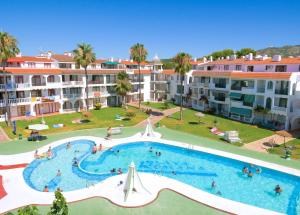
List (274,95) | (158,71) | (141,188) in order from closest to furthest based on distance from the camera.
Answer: (141,188) → (274,95) → (158,71)

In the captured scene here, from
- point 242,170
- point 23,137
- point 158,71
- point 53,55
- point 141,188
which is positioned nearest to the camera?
point 141,188

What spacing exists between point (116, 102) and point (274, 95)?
4103cm

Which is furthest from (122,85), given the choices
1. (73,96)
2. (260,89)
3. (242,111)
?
(260,89)

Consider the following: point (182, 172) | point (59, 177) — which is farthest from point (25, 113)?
point (182, 172)

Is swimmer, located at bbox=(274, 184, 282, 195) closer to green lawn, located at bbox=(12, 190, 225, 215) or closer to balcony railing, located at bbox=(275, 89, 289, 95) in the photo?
green lawn, located at bbox=(12, 190, 225, 215)

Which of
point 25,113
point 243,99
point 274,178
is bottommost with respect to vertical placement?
point 274,178

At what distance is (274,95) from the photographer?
4431 cm

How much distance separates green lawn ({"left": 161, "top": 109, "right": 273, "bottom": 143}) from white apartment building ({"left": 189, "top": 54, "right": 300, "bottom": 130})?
325cm

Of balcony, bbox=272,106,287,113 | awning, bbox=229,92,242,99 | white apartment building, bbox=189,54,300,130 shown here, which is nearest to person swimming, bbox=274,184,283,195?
white apartment building, bbox=189,54,300,130

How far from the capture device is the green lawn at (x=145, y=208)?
19.5 metres

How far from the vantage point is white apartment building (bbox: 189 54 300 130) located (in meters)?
42.5

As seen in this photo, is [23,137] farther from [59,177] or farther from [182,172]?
[182,172]

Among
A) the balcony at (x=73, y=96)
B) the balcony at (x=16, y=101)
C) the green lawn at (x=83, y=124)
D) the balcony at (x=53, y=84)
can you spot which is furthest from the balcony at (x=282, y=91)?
the balcony at (x=16, y=101)

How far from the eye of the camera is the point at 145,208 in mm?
20156
